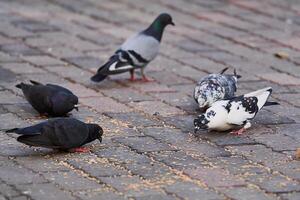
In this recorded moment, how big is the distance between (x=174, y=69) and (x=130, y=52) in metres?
0.68

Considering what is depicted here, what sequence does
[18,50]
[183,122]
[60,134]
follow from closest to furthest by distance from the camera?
1. [60,134]
2. [183,122]
3. [18,50]

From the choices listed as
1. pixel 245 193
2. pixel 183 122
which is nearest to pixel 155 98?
pixel 183 122

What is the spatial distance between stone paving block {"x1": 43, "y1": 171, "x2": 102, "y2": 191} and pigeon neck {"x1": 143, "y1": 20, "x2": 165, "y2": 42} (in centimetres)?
269

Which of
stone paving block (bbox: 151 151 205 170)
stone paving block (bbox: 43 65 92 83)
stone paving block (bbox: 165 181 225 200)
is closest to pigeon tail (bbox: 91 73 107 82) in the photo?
stone paving block (bbox: 43 65 92 83)

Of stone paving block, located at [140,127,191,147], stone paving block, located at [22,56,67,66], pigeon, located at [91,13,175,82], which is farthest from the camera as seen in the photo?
stone paving block, located at [22,56,67,66]

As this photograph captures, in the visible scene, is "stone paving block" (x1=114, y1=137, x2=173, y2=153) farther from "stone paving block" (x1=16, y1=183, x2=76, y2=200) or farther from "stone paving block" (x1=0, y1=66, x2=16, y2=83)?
"stone paving block" (x1=0, y1=66, x2=16, y2=83)

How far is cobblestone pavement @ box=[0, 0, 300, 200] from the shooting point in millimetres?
5297

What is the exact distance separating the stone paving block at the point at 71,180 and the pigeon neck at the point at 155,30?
2687mm

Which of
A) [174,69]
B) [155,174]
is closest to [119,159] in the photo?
[155,174]

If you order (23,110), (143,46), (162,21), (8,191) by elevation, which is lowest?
(8,191)

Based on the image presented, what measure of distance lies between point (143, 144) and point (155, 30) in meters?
2.12

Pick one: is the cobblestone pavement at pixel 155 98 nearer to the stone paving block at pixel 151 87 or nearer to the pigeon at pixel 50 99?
the stone paving block at pixel 151 87

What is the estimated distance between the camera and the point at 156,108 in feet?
22.7

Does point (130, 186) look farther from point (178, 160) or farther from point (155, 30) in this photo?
point (155, 30)
